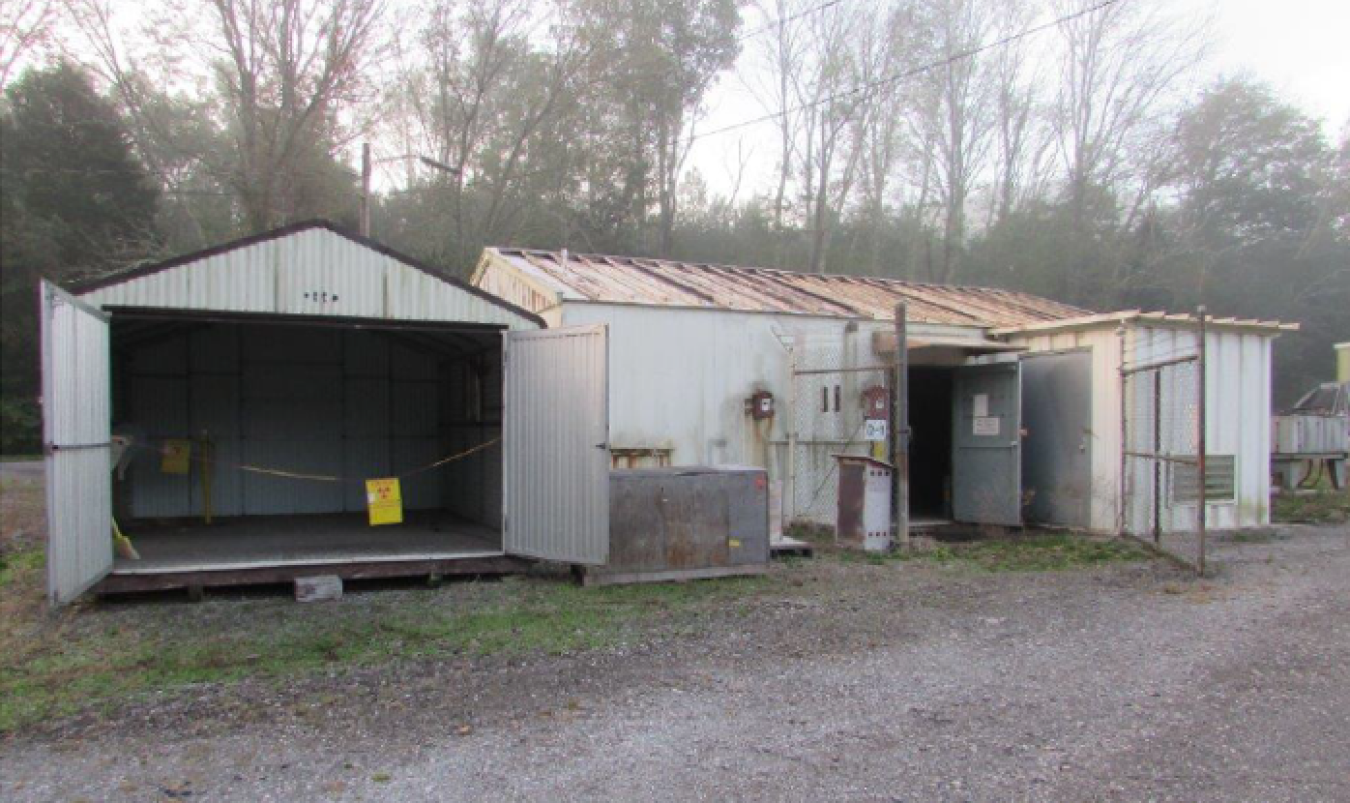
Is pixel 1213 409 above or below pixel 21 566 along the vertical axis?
above

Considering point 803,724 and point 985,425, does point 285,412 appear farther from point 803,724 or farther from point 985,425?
point 803,724

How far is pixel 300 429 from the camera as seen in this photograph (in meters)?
12.3

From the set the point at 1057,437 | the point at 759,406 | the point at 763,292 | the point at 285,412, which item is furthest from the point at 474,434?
the point at 1057,437

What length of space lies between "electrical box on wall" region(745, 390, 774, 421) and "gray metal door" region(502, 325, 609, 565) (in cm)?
344

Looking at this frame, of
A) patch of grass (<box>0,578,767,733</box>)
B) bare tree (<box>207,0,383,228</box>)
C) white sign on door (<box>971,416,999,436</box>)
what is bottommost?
patch of grass (<box>0,578,767,733</box>)

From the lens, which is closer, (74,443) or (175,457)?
(74,443)

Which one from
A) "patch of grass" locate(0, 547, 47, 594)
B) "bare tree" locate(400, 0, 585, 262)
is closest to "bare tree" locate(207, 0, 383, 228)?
"bare tree" locate(400, 0, 585, 262)

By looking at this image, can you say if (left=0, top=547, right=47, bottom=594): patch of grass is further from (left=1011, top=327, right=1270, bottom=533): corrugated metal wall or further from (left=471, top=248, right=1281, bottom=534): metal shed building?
(left=1011, top=327, right=1270, bottom=533): corrugated metal wall

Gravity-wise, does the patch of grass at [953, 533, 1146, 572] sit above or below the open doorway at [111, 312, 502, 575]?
below

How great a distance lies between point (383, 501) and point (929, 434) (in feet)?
31.2

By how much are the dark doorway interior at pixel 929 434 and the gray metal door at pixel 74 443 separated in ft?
37.1

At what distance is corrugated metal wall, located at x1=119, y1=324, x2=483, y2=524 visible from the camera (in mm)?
11523

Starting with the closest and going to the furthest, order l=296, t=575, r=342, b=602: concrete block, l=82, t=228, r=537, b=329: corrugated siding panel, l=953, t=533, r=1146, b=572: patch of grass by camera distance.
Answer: l=82, t=228, r=537, b=329: corrugated siding panel < l=296, t=575, r=342, b=602: concrete block < l=953, t=533, r=1146, b=572: patch of grass

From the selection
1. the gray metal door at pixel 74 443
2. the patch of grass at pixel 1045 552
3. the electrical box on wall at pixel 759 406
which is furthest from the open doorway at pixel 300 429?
the patch of grass at pixel 1045 552
